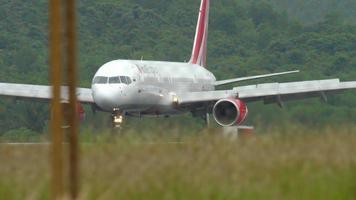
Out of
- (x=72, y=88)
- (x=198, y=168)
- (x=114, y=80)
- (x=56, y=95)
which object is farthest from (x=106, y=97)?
(x=56, y=95)

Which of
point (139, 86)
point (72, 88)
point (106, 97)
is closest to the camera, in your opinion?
point (72, 88)

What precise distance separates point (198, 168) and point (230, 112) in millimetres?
31022

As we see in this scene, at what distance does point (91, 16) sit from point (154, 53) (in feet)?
48.3

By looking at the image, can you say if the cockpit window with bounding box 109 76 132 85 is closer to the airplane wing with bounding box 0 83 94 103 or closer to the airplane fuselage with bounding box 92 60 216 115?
the airplane fuselage with bounding box 92 60 216 115

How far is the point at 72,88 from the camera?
13.4 metres

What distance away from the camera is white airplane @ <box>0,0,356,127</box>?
151 feet

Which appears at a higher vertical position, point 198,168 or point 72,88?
point 72,88

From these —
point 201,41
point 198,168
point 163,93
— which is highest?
point 201,41

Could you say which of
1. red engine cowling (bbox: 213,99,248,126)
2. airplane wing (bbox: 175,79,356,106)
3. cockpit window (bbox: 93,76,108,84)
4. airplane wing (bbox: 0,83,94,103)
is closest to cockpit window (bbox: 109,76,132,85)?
cockpit window (bbox: 93,76,108,84)

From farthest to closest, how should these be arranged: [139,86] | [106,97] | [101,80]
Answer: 1. [139,86]
2. [101,80]
3. [106,97]

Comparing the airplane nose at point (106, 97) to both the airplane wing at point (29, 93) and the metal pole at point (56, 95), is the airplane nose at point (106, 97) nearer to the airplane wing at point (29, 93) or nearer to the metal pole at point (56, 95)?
the airplane wing at point (29, 93)

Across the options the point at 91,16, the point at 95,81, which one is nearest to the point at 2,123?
the point at 95,81

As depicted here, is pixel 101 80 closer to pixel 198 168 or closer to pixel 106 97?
pixel 106 97

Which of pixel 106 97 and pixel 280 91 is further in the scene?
pixel 280 91
